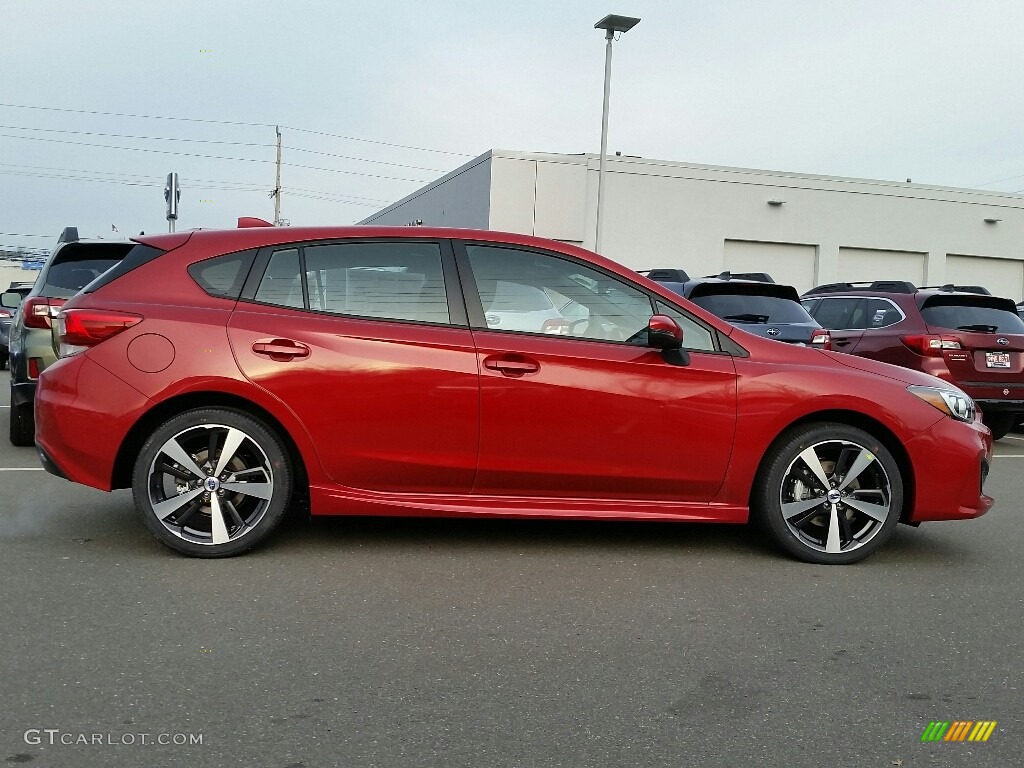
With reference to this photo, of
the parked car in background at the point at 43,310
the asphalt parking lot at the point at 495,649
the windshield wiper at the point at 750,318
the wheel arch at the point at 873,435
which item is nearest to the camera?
the asphalt parking lot at the point at 495,649

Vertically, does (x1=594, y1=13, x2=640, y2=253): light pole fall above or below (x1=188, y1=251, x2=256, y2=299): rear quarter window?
above

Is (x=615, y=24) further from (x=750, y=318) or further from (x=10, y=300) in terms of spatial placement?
(x=10, y=300)

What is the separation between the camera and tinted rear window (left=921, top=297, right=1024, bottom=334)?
10.7 m

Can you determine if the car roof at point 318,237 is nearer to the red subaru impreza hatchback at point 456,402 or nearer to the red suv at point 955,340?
the red subaru impreza hatchback at point 456,402

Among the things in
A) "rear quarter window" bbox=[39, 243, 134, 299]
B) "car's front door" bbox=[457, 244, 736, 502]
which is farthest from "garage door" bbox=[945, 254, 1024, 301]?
"car's front door" bbox=[457, 244, 736, 502]

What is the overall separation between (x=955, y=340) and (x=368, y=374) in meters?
7.46

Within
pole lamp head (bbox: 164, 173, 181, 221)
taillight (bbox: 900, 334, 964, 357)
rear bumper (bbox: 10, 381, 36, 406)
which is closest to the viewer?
rear bumper (bbox: 10, 381, 36, 406)

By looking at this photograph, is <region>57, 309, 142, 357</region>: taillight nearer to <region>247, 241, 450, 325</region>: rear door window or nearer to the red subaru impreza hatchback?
the red subaru impreza hatchback

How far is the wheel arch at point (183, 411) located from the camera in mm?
5117

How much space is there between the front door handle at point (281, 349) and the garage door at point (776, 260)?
28.7 m

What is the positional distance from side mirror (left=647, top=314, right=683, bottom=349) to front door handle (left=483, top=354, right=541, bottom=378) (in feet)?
1.93

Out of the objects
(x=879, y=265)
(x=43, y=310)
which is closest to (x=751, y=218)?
(x=879, y=265)

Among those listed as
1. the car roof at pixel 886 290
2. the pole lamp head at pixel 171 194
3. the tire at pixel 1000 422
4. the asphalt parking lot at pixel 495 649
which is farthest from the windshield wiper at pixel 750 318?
the pole lamp head at pixel 171 194

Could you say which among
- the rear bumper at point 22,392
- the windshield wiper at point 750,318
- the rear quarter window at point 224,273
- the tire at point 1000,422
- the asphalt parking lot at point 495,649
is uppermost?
the rear quarter window at point 224,273
